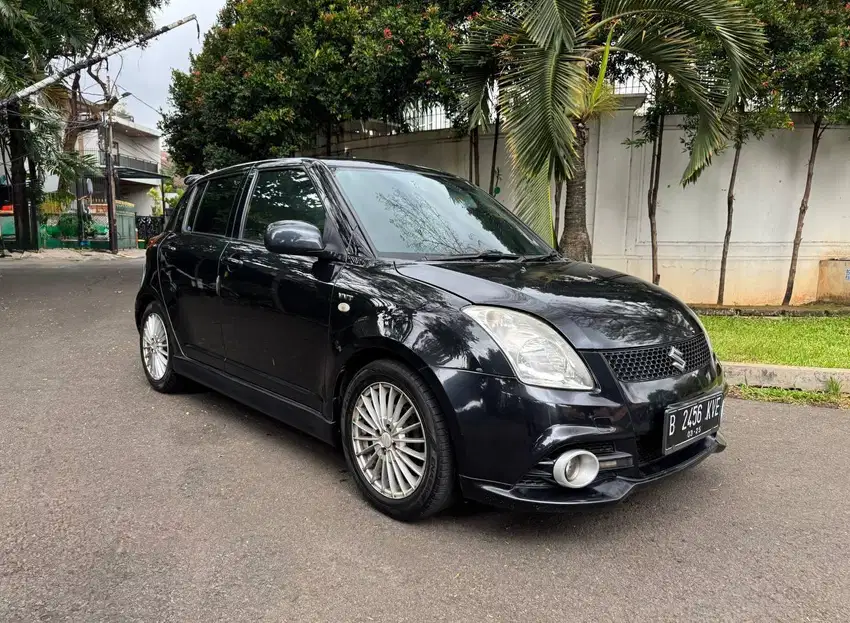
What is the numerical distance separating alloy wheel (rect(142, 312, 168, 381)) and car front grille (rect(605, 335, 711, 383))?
11.2 ft

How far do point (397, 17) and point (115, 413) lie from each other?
717 cm

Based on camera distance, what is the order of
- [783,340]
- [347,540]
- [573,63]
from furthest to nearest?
[573,63]
[783,340]
[347,540]

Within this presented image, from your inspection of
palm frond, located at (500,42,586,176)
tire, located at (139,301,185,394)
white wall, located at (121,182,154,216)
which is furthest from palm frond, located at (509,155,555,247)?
white wall, located at (121,182,154,216)

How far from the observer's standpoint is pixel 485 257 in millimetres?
3363

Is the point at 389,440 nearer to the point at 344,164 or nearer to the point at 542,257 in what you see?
the point at 542,257

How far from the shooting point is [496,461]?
252cm

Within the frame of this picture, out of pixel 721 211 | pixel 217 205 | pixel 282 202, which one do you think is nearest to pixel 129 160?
pixel 721 211

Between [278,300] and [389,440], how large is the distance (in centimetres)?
109

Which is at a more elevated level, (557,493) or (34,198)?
(34,198)

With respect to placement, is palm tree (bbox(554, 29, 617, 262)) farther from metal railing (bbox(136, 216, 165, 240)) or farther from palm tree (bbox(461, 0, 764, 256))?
metal railing (bbox(136, 216, 165, 240))

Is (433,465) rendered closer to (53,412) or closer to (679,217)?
(53,412)

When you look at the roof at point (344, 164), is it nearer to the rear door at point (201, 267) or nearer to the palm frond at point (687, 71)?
the rear door at point (201, 267)

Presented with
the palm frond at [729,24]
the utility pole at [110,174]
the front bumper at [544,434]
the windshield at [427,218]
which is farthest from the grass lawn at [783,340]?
the utility pole at [110,174]

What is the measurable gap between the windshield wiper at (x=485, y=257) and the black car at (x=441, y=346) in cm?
1
